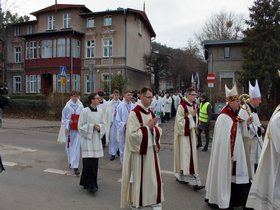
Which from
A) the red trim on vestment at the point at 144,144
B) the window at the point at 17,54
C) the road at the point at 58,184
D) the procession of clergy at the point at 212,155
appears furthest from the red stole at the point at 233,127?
the window at the point at 17,54

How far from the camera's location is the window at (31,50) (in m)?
40.6

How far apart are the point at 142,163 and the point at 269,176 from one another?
1855mm

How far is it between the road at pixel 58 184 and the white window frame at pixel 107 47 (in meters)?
26.3

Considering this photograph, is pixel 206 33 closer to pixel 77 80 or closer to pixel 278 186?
pixel 77 80

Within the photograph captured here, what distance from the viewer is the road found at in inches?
253

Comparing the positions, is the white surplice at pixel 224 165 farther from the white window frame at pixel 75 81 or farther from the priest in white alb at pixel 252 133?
the white window frame at pixel 75 81

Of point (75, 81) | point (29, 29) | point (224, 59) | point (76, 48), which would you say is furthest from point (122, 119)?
point (29, 29)

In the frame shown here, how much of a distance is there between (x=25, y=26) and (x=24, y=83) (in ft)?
22.9

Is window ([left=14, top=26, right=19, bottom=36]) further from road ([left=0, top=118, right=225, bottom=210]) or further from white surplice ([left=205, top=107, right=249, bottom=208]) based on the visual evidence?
white surplice ([left=205, top=107, right=249, bottom=208])

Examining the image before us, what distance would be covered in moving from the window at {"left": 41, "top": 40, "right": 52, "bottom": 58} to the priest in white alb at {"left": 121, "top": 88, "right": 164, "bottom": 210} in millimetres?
35578

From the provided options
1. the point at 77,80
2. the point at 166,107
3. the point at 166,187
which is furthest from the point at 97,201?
the point at 77,80

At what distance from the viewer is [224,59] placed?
37.9 metres

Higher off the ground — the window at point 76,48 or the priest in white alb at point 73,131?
the window at point 76,48

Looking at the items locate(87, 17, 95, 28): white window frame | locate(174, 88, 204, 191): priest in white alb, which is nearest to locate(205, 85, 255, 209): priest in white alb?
locate(174, 88, 204, 191): priest in white alb
